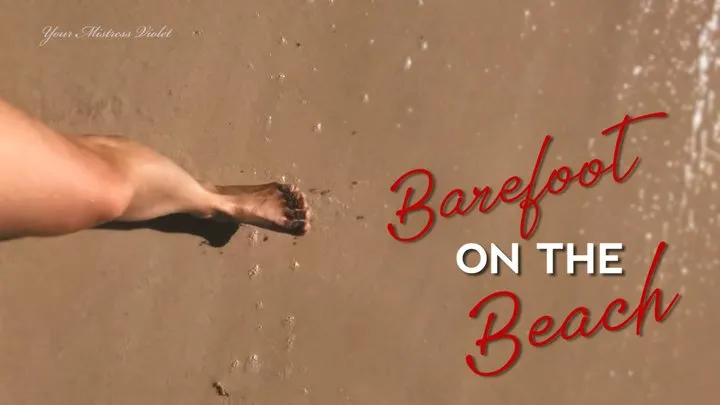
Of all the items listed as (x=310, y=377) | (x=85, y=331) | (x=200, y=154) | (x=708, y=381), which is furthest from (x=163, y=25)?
(x=708, y=381)

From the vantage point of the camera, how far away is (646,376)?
1307 millimetres

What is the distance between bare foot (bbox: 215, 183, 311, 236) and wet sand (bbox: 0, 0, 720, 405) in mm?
85

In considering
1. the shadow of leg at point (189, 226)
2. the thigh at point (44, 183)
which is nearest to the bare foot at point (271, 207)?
the shadow of leg at point (189, 226)

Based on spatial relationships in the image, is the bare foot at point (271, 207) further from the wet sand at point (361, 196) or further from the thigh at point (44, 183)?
the thigh at point (44, 183)

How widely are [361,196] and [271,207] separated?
0.65ft

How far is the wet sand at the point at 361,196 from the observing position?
1.28 meters

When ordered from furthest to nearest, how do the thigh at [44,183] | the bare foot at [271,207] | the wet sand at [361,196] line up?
the wet sand at [361,196] → the bare foot at [271,207] → the thigh at [44,183]

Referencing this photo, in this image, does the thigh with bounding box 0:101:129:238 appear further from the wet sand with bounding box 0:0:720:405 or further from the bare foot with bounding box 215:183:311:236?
the wet sand with bounding box 0:0:720:405

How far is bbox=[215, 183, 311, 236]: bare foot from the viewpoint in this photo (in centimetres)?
115

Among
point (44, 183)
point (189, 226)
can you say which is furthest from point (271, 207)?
point (44, 183)

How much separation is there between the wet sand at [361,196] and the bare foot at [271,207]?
9 cm

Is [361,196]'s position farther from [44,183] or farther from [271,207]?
[44,183]

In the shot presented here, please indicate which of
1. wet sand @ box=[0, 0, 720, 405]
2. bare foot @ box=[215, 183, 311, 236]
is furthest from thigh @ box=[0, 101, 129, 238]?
wet sand @ box=[0, 0, 720, 405]

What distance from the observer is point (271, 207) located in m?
1.18
